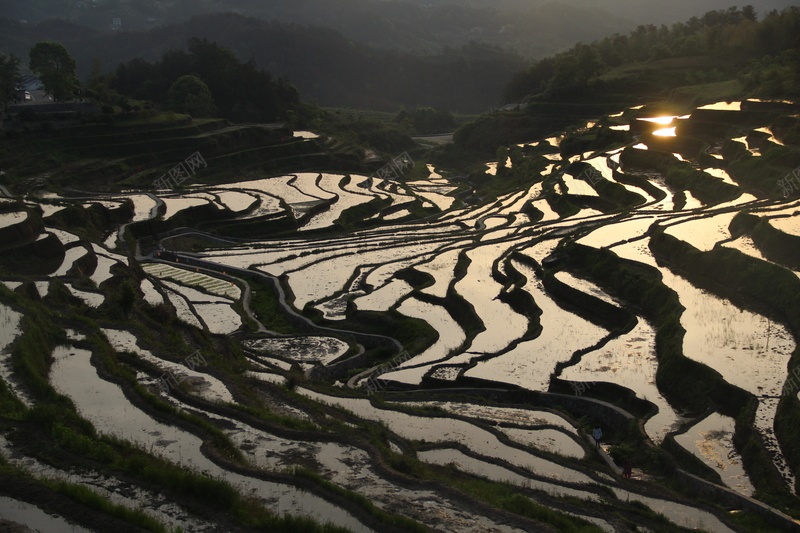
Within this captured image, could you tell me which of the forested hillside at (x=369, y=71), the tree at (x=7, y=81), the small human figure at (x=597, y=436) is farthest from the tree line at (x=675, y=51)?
the tree at (x=7, y=81)

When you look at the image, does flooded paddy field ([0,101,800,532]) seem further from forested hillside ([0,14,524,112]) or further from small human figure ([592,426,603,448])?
forested hillside ([0,14,524,112])

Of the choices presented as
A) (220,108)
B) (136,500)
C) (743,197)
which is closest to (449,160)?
(220,108)

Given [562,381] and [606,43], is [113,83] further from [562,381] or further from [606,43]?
[562,381]

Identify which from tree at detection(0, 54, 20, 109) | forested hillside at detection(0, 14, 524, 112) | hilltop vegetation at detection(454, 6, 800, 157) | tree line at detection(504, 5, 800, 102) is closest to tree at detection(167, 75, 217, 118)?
tree at detection(0, 54, 20, 109)

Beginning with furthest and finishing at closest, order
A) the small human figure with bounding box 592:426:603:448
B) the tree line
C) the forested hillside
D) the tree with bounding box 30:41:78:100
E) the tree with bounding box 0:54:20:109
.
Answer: the forested hillside, the tree line, the tree with bounding box 30:41:78:100, the tree with bounding box 0:54:20:109, the small human figure with bounding box 592:426:603:448

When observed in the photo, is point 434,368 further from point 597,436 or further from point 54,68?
point 54,68
